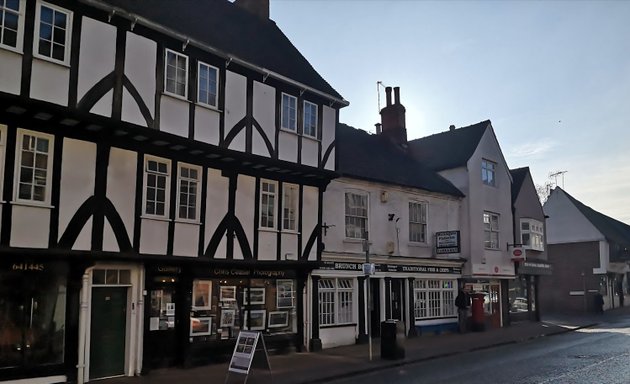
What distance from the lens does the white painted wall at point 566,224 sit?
42.1m

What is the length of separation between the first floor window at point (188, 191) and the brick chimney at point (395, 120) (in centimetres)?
1496

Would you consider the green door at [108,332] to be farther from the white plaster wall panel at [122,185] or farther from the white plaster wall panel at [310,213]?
the white plaster wall panel at [310,213]

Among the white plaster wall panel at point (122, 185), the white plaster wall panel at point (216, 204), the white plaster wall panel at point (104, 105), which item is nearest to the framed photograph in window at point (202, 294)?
the white plaster wall panel at point (216, 204)

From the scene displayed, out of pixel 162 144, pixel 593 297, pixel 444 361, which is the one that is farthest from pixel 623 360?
pixel 593 297

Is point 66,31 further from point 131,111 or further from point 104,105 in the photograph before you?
point 131,111

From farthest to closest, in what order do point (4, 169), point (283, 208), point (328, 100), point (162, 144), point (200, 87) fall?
point (328, 100) < point (283, 208) < point (200, 87) < point (162, 144) < point (4, 169)

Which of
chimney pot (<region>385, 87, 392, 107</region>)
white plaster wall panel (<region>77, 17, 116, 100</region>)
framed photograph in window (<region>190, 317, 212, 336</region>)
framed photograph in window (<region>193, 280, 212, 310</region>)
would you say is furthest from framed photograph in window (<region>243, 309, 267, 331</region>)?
chimney pot (<region>385, 87, 392, 107</region>)

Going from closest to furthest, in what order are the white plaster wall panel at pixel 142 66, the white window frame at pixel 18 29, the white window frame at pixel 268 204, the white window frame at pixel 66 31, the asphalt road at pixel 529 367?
the white window frame at pixel 18 29 → the white window frame at pixel 66 31 → the asphalt road at pixel 529 367 → the white plaster wall panel at pixel 142 66 → the white window frame at pixel 268 204

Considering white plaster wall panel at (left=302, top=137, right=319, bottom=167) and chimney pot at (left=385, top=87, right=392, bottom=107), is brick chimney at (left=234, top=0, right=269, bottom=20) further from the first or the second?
chimney pot at (left=385, top=87, right=392, bottom=107)

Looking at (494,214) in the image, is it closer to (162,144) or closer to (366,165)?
(366,165)

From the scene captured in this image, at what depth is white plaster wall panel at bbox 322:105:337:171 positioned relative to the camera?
18.8m

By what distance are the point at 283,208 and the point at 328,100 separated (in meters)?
4.18

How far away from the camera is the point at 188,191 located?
14977 millimetres

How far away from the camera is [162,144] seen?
1408 cm
